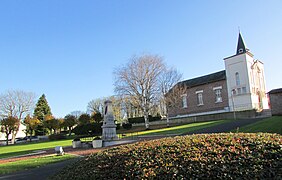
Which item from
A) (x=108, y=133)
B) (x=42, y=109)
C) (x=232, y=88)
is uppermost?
(x=232, y=88)

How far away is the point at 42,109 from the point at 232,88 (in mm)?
49914

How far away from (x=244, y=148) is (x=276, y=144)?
53cm

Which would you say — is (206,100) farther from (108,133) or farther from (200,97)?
(108,133)

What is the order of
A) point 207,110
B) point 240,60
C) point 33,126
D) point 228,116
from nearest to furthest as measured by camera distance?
point 228,116, point 240,60, point 207,110, point 33,126

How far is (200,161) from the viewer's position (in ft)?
12.3

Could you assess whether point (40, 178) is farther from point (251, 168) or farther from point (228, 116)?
point (228, 116)

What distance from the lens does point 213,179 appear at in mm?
3514

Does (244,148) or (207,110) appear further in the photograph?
(207,110)

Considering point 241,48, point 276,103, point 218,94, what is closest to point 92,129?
point 218,94

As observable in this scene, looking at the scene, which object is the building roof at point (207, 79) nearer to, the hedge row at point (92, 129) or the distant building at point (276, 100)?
the distant building at point (276, 100)

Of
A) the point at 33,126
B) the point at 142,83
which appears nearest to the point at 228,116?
the point at 142,83

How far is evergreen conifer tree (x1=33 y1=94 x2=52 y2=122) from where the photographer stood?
61.4 meters

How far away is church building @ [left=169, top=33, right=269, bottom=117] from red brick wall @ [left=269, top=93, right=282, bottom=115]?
35.7 ft

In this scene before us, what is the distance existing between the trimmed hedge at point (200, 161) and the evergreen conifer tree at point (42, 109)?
6240 centimetres
